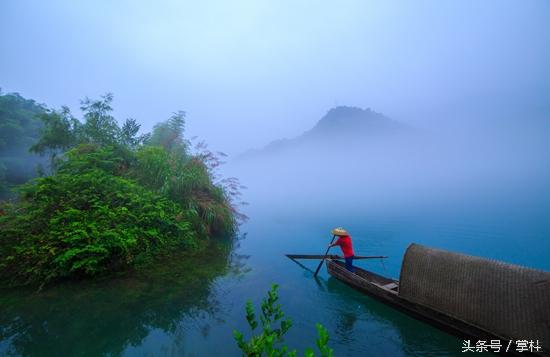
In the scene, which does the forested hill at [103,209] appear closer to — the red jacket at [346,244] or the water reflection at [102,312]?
the water reflection at [102,312]

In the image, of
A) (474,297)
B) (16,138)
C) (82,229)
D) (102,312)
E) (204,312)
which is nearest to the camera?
(474,297)

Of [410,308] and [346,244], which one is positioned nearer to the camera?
[410,308]

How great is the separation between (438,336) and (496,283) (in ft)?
6.92

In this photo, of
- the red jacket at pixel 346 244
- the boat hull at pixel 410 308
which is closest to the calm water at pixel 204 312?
the boat hull at pixel 410 308

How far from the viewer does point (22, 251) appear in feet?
28.8

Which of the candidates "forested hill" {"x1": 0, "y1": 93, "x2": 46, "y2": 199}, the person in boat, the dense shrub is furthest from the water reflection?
"forested hill" {"x1": 0, "y1": 93, "x2": 46, "y2": 199}

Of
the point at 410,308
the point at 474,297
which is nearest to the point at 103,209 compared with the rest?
the point at 410,308

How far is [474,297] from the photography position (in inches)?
242

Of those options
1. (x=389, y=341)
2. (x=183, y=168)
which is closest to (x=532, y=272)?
(x=389, y=341)

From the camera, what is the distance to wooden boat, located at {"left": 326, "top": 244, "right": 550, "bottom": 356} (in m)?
5.32

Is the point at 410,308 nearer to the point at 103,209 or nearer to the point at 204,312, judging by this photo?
the point at 204,312

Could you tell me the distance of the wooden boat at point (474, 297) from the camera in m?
5.32

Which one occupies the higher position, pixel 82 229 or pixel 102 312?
pixel 82 229

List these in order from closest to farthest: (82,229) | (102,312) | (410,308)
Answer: (410,308) < (102,312) < (82,229)
